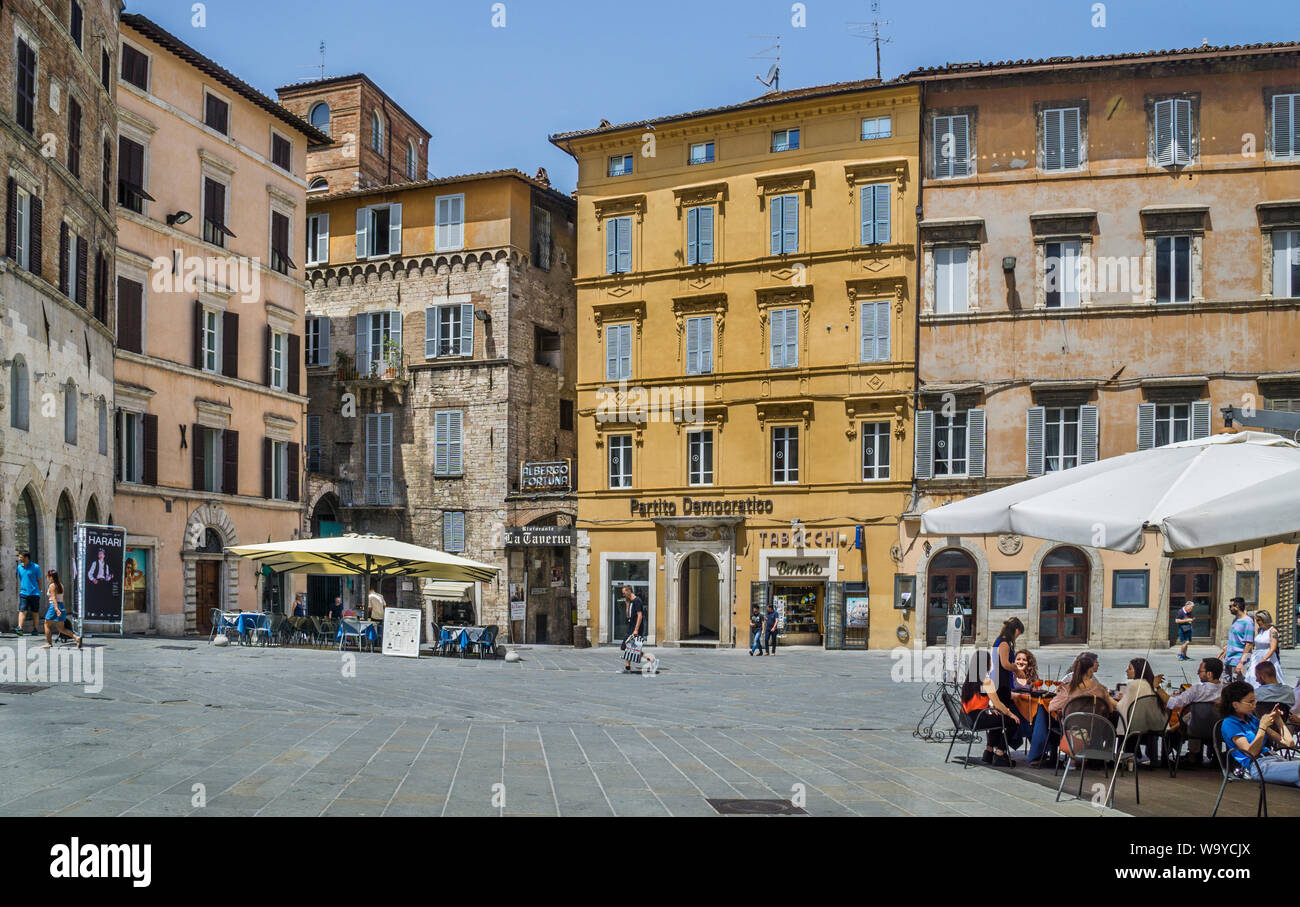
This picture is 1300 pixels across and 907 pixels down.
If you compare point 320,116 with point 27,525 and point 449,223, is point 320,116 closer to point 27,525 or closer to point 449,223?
point 449,223

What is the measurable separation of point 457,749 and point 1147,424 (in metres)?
25.0

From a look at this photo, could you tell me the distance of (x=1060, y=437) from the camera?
32.8 m

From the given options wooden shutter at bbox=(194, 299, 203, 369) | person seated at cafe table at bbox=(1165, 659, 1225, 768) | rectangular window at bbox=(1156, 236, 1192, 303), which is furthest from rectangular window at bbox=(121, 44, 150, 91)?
person seated at cafe table at bbox=(1165, 659, 1225, 768)

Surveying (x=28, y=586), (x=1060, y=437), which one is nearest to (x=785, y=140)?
(x=1060, y=437)

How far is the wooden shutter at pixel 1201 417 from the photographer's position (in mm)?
31438

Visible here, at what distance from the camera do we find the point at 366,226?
43.3 metres

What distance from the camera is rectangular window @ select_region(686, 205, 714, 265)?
37.2 metres

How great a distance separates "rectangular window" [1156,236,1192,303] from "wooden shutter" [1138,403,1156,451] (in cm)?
281

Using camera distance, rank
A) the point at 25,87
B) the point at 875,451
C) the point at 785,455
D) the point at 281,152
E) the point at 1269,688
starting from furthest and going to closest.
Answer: the point at 281,152 → the point at 785,455 → the point at 875,451 → the point at 25,87 → the point at 1269,688

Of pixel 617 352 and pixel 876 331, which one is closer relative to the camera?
pixel 876 331

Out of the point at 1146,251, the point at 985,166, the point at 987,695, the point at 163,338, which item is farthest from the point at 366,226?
the point at 987,695

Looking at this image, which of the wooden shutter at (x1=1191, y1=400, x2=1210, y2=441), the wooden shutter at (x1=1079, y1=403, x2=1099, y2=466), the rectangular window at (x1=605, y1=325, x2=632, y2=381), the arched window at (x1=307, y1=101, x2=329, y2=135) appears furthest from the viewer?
the arched window at (x1=307, y1=101, x2=329, y2=135)

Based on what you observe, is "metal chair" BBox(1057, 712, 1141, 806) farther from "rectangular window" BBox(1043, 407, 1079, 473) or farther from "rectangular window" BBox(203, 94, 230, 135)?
"rectangular window" BBox(203, 94, 230, 135)
